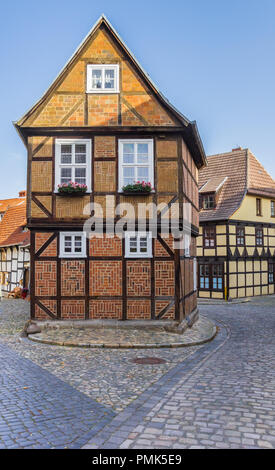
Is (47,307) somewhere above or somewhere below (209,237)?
below

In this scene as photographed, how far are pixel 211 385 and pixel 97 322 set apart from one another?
20.8ft

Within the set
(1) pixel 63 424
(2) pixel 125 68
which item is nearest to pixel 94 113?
(2) pixel 125 68

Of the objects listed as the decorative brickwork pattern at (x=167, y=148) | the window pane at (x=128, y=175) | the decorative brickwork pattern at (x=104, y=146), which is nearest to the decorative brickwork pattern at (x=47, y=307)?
the window pane at (x=128, y=175)

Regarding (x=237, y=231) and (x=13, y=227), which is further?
(x=13, y=227)

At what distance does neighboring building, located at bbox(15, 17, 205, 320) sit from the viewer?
13664mm

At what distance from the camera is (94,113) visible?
14.1m

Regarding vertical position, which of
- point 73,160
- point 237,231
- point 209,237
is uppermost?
point 73,160

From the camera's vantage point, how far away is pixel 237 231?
2822 centimetres

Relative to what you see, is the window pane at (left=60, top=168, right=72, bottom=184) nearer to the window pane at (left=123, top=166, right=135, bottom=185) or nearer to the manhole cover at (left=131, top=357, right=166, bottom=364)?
the window pane at (left=123, top=166, right=135, bottom=185)

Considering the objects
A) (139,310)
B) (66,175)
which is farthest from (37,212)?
(139,310)

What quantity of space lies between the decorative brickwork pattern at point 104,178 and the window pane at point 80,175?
1.31 feet

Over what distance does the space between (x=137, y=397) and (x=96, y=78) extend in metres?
10.7

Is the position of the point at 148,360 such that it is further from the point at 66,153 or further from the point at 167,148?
the point at 66,153

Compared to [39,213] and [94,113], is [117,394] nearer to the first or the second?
[39,213]
